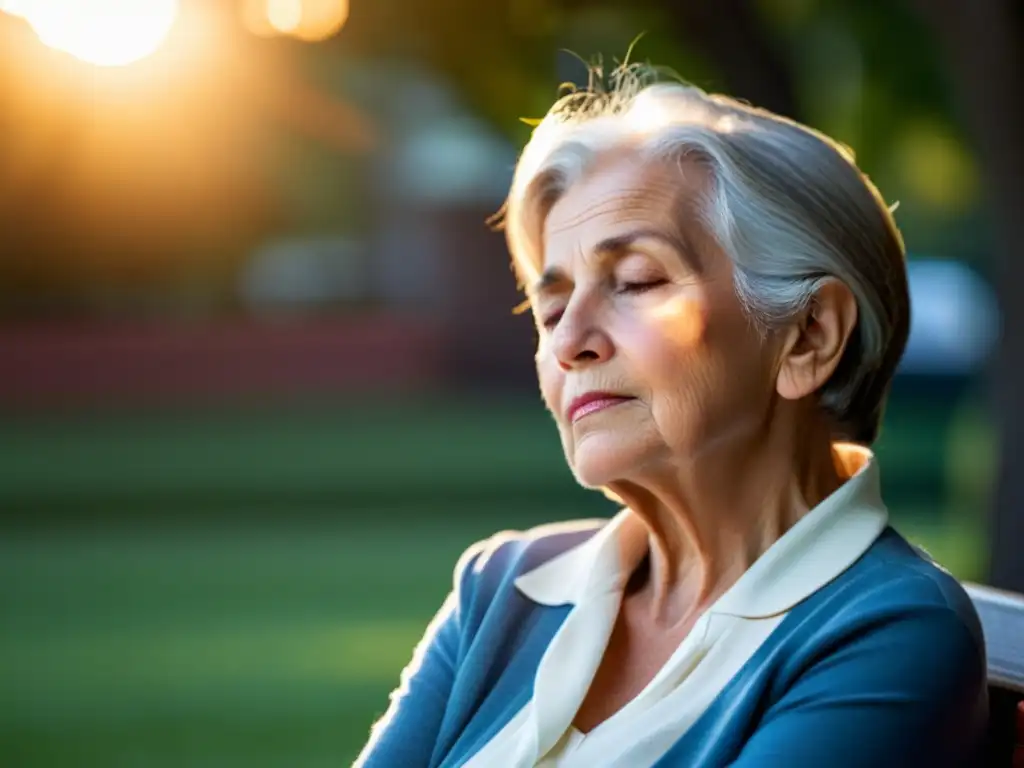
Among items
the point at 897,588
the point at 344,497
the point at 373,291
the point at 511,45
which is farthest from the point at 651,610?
the point at 373,291

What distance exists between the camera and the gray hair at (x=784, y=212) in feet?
6.04

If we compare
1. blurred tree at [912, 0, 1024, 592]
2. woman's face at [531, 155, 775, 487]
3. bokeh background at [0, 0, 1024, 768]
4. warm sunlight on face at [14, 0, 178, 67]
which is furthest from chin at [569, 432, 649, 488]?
warm sunlight on face at [14, 0, 178, 67]

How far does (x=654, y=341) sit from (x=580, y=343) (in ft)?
0.29

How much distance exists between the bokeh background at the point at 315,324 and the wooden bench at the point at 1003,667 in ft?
6.11

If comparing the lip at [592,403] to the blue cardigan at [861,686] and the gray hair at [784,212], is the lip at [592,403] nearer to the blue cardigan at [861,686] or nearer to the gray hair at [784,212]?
the gray hair at [784,212]

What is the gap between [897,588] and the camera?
1.74 metres

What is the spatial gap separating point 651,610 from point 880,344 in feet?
1.44

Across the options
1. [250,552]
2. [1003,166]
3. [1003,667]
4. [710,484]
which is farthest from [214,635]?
[1003,667]

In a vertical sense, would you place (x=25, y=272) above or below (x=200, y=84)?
above

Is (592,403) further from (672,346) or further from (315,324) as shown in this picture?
(315,324)

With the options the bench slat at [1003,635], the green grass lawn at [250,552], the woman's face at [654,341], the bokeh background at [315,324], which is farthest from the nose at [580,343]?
the green grass lawn at [250,552]

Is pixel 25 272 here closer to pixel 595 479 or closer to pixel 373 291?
pixel 373 291

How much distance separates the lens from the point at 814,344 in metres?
1.91

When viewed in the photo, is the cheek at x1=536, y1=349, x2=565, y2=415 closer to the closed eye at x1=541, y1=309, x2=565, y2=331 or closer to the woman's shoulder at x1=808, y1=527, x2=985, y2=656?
the closed eye at x1=541, y1=309, x2=565, y2=331
